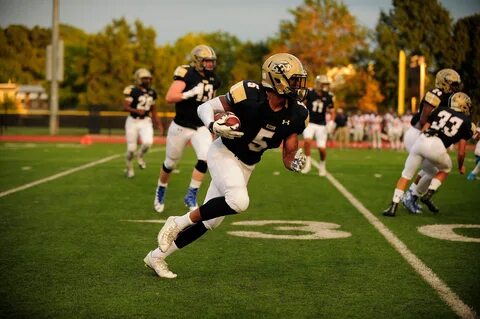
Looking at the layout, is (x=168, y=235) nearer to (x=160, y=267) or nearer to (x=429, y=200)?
(x=160, y=267)

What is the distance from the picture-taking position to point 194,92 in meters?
10.0

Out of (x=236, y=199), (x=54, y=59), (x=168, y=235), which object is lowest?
(x=168, y=235)

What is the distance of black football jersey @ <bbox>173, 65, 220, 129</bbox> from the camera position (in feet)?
33.3

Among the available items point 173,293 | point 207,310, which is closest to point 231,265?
point 173,293

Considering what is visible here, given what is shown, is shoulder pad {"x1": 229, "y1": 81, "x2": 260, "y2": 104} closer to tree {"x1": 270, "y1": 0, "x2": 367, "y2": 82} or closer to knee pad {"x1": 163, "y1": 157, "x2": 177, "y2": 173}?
knee pad {"x1": 163, "y1": 157, "x2": 177, "y2": 173}

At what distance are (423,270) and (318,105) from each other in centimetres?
1142

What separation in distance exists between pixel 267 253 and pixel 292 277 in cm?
105

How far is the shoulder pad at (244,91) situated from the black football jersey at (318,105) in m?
11.7

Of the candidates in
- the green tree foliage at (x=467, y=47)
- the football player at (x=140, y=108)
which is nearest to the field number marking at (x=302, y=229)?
the football player at (x=140, y=108)

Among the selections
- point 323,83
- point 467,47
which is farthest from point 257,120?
point 467,47

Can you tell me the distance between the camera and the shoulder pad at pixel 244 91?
6004 mm

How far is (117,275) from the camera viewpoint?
6.18 metres

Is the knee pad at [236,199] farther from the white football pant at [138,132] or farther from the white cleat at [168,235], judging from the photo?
the white football pant at [138,132]

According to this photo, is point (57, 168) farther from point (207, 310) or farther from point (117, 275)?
point (207, 310)
